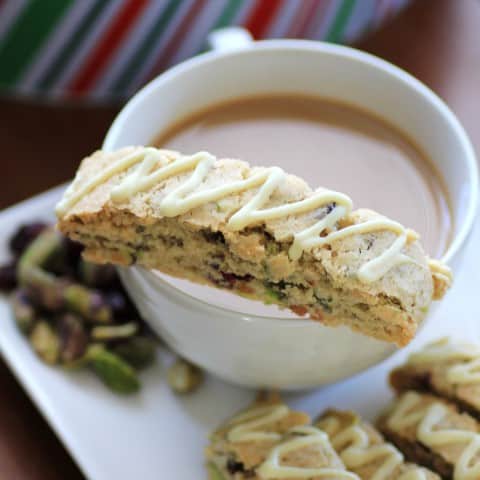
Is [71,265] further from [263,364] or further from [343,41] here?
[343,41]

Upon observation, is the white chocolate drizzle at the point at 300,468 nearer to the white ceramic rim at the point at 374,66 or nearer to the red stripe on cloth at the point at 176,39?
the white ceramic rim at the point at 374,66

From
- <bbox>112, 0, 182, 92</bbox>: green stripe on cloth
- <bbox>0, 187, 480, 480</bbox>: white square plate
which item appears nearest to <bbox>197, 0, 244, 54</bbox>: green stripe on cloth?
<bbox>112, 0, 182, 92</bbox>: green stripe on cloth

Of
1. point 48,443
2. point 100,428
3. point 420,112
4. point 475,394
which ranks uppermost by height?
point 420,112

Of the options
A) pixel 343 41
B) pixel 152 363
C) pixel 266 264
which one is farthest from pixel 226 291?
pixel 343 41

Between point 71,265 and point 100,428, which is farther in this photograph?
point 71,265

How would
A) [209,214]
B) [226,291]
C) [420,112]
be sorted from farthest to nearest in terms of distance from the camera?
[420,112], [226,291], [209,214]

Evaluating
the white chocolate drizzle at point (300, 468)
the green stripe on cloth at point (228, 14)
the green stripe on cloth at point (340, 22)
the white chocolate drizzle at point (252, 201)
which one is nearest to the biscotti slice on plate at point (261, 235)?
the white chocolate drizzle at point (252, 201)
